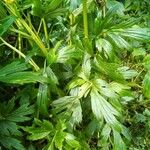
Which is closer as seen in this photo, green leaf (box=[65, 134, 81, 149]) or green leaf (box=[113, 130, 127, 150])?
green leaf (box=[65, 134, 81, 149])

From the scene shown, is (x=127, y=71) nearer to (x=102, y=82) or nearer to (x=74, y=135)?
(x=102, y=82)

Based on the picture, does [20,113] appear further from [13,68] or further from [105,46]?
[105,46]

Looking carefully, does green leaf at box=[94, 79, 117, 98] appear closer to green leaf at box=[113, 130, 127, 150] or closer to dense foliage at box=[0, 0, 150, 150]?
dense foliage at box=[0, 0, 150, 150]

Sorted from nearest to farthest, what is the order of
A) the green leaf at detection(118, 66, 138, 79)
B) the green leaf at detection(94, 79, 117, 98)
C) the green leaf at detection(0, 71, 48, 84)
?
the green leaf at detection(0, 71, 48, 84) < the green leaf at detection(94, 79, 117, 98) < the green leaf at detection(118, 66, 138, 79)

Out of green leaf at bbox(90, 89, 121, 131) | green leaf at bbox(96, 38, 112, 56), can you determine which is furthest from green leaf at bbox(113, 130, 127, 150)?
green leaf at bbox(96, 38, 112, 56)

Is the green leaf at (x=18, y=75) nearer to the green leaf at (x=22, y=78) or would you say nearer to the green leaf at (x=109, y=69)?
the green leaf at (x=22, y=78)

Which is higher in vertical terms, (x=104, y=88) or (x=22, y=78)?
(x=22, y=78)

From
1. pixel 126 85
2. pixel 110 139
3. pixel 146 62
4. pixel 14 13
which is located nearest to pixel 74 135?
pixel 110 139

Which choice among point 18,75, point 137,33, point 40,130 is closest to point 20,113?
point 40,130

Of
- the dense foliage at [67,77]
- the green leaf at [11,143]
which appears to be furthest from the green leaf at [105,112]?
the green leaf at [11,143]
